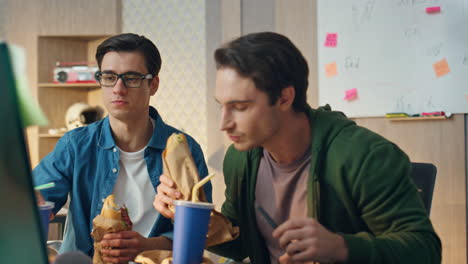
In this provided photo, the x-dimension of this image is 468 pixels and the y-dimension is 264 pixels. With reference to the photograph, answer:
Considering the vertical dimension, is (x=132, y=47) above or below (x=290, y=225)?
above

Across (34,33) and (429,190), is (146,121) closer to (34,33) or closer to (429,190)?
(429,190)

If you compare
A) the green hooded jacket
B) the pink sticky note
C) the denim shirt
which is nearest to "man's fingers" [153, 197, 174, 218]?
the green hooded jacket

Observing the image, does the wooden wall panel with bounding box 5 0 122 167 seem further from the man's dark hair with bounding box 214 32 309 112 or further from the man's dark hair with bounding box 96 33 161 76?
the man's dark hair with bounding box 214 32 309 112

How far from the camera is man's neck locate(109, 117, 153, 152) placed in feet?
6.09

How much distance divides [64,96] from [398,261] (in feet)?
14.6

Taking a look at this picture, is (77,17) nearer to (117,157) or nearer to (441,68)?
(441,68)

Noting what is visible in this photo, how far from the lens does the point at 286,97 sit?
132 centimetres

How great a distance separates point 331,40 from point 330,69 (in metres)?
0.19

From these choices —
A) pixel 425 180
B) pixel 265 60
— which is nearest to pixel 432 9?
pixel 425 180

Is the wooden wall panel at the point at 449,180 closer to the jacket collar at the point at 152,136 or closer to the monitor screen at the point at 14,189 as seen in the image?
the jacket collar at the point at 152,136

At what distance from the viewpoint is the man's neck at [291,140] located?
4.46ft

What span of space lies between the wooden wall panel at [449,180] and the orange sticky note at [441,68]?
10.5 inches

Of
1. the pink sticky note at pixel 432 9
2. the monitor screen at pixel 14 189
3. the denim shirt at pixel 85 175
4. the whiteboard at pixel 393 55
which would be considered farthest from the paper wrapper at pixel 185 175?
the pink sticky note at pixel 432 9

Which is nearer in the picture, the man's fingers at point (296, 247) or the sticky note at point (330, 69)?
the man's fingers at point (296, 247)
